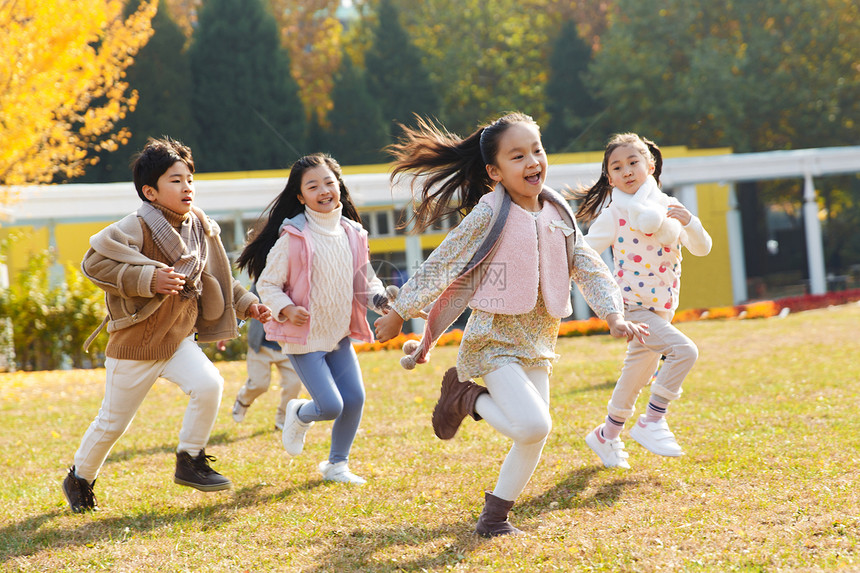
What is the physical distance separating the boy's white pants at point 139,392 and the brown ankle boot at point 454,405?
120 cm

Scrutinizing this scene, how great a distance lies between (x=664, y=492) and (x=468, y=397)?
1278 mm

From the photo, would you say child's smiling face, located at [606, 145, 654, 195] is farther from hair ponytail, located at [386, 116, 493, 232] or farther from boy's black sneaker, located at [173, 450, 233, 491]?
boy's black sneaker, located at [173, 450, 233, 491]

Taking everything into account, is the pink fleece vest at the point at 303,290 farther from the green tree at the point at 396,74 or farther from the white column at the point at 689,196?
the green tree at the point at 396,74

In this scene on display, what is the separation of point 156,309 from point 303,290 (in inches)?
34.1

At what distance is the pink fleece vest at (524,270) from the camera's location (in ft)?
12.6

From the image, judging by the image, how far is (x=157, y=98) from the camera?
2747 centimetres

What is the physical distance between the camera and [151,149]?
4500 mm

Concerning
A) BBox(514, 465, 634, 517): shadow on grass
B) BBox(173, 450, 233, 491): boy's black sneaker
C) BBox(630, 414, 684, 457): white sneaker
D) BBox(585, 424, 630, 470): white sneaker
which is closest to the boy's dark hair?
BBox(173, 450, 233, 491): boy's black sneaker

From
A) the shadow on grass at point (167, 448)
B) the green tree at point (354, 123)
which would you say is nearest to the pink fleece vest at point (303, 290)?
the shadow on grass at point (167, 448)

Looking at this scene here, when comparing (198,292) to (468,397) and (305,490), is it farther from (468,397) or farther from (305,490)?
(468,397)

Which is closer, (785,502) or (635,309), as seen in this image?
(785,502)

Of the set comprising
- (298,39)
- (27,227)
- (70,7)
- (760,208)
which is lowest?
(760,208)

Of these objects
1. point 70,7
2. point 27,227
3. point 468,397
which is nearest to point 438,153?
point 468,397

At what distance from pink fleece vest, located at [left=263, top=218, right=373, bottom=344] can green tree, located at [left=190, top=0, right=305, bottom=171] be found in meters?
23.5
